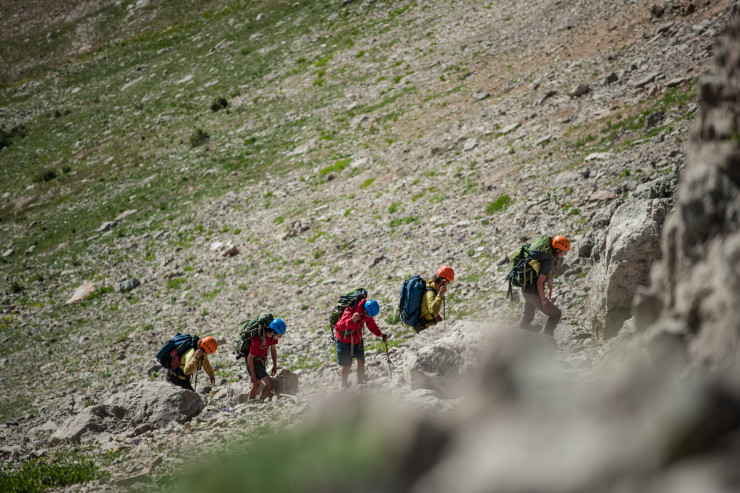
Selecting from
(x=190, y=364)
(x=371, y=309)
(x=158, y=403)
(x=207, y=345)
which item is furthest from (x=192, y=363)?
(x=371, y=309)

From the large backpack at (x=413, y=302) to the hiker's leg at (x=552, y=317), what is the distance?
121 inches

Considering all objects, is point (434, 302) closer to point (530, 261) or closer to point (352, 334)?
point (352, 334)

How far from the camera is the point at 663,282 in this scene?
16.4 ft

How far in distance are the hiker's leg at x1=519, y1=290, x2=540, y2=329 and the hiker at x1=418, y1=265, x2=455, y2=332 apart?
2.01m

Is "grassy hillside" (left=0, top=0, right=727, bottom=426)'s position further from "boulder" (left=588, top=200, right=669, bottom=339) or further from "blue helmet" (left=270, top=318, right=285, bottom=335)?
"blue helmet" (left=270, top=318, right=285, bottom=335)

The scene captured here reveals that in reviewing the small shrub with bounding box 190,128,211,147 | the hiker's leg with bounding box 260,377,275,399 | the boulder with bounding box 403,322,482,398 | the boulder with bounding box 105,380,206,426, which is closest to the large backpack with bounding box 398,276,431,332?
the boulder with bounding box 403,322,482,398

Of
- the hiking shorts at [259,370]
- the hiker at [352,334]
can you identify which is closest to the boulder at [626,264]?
the hiker at [352,334]

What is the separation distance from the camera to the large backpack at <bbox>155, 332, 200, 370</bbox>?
14516 mm

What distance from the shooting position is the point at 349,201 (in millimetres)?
Result: 26312

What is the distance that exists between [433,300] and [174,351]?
734cm

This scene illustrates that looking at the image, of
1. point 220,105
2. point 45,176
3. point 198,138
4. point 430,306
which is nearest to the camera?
point 430,306

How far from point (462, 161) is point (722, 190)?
20.9m

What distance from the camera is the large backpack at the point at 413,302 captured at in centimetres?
1341

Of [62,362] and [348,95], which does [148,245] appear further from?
[348,95]
